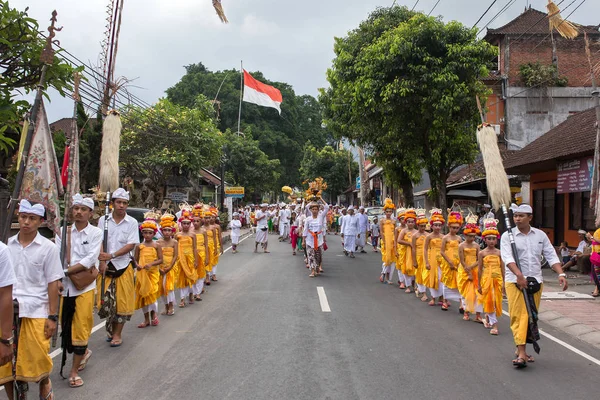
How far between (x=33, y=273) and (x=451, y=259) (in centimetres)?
710

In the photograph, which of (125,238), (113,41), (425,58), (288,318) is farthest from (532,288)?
(113,41)

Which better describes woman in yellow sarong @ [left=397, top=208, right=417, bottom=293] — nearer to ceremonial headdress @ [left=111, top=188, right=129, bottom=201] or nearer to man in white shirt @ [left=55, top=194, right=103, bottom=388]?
ceremonial headdress @ [left=111, top=188, right=129, bottom=201]

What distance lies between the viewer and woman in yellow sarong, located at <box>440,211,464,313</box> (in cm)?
941

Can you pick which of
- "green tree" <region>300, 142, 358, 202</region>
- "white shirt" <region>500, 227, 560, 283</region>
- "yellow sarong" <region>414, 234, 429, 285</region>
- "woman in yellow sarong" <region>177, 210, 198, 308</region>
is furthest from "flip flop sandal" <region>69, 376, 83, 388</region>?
"green tree" <region>300, 142, 358, 202</region>

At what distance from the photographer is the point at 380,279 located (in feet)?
44.1

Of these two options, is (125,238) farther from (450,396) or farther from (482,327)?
(482,327)

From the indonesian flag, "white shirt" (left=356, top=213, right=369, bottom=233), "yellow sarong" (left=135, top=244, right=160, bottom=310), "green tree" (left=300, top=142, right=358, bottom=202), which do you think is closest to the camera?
"yellow sarong" (left=135, top=244, right=160, bottom=310)

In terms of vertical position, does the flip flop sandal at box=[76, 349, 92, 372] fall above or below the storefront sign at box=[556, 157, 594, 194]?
below

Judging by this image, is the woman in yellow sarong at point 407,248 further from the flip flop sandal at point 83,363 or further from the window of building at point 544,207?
the window of building at point 544,207

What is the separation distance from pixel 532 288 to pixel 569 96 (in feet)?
87.2

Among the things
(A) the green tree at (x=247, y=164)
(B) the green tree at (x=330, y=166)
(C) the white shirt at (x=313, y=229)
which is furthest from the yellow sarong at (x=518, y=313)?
(B) the green tree at (x=330, y=166)

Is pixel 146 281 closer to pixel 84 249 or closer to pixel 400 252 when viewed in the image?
pixel 84 249

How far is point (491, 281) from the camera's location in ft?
26.0

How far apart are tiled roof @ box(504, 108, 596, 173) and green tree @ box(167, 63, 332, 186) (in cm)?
3408
